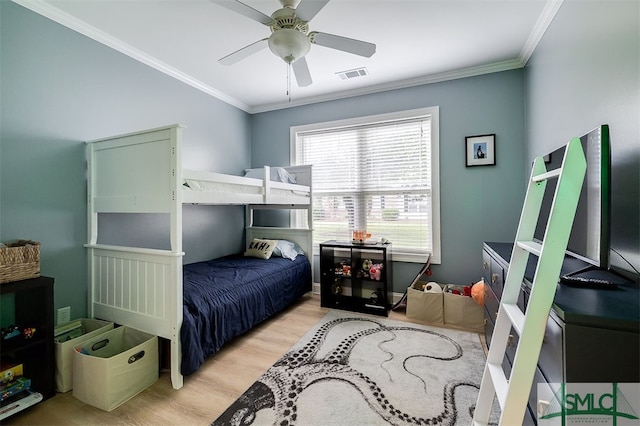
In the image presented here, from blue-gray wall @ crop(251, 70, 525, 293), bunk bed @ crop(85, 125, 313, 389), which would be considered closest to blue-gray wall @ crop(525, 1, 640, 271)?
blue-gray wall @ crop(251, 70, 525, 293)

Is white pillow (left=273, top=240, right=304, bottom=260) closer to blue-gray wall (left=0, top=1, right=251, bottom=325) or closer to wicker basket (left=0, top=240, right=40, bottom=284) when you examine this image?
blue-gray wall (left=0, top=1, right=251, bottom=325)

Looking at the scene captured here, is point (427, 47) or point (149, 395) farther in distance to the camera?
point (427, 47)

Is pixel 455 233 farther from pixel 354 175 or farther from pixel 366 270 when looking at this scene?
pixel 354 175

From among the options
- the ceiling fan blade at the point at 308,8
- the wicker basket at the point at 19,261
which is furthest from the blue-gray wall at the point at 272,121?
the ceiling fan blade at the point at 308,8

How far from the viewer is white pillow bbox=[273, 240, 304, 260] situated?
3330 mm

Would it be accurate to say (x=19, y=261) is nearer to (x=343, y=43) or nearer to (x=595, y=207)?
(x=343, y=43)

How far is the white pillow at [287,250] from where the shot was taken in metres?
3.33

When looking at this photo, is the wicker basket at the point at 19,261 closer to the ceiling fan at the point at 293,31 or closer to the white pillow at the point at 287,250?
the ceiling fan at the point at 293,31

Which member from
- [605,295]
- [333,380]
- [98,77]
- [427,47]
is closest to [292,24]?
[427,47]

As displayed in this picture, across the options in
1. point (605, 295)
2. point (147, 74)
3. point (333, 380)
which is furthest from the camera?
point (147, 74)

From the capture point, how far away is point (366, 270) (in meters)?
3.20

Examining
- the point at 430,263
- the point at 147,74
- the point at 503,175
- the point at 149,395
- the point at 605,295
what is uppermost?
the point at 147,74

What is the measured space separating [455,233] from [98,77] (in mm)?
3660

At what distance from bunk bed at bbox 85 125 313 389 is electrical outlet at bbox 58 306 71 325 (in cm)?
14
